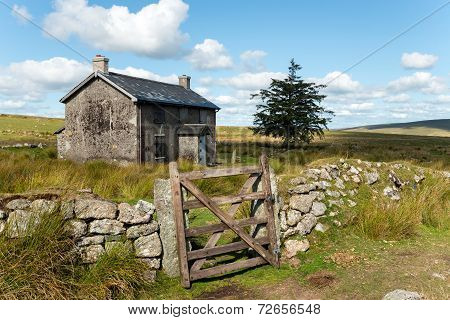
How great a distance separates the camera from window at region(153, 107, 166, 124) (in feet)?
76.8

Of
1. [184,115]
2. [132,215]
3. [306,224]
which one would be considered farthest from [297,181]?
[184,115]

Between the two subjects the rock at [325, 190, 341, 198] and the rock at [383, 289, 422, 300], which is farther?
the rock at [325, 190, 341, 198]

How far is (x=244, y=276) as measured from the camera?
737cm

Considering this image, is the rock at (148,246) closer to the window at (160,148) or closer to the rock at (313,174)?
the rock at (313,174)

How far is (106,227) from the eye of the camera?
6797 mm

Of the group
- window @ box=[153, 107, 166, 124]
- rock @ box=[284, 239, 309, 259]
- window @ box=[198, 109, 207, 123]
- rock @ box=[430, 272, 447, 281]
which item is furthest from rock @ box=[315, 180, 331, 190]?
window @ box=[198, 109, 207, 123]

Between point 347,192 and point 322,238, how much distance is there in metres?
2.00

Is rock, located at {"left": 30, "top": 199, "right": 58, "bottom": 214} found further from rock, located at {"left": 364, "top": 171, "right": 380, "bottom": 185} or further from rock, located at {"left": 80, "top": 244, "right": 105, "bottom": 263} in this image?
rock, located at {"left": 364, "top": 171, "right": 380, "bottom": 185}

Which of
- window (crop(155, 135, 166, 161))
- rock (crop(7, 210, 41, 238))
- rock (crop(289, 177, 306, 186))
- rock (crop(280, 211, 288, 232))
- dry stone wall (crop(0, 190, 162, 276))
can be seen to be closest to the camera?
rock (crop(7, 210, 41, 238))

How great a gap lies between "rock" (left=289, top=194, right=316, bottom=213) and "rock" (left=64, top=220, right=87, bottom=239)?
433cm

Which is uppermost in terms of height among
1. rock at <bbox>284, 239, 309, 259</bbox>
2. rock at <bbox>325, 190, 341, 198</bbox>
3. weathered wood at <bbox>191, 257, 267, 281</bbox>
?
rock at <bbox>325, 190, 341, 198</bbox>

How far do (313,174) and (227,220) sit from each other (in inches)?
127

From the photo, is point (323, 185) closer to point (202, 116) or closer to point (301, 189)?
point (301, 189)
